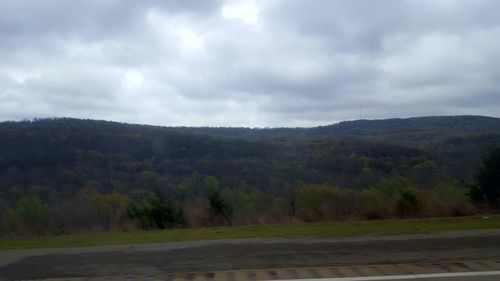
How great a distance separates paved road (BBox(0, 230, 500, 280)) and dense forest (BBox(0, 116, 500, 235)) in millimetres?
6146

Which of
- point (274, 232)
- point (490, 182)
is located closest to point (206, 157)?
point (490, 182)

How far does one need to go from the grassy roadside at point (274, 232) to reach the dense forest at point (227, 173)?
2554mm

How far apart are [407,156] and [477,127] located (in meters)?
18.7

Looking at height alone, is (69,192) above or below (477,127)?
below

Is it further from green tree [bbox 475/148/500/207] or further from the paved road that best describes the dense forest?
the paved road

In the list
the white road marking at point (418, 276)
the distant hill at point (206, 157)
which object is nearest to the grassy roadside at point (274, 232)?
the white road marking at point (418, 276)

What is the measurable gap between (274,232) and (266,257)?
4147 mm

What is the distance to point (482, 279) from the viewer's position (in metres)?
9.39

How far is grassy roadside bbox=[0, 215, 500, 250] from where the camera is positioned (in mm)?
15641

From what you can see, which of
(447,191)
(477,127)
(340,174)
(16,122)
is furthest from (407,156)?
(16,122)

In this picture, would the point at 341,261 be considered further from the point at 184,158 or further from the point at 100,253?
the point at 184,158

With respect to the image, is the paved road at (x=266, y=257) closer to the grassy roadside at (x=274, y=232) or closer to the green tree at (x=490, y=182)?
the grassy roadside at (x=274, y=232)

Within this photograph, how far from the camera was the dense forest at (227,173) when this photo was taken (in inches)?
835

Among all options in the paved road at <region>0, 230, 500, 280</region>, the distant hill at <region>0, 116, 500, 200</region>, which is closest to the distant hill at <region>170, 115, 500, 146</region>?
the distant hill at <region>0, 116, 500, 200</region>
